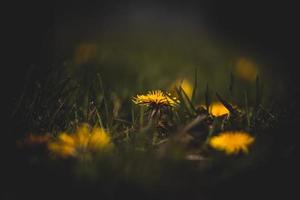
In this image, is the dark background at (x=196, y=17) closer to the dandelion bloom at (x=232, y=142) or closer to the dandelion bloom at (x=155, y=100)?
the dandelion bloom at (x=155, y=100)

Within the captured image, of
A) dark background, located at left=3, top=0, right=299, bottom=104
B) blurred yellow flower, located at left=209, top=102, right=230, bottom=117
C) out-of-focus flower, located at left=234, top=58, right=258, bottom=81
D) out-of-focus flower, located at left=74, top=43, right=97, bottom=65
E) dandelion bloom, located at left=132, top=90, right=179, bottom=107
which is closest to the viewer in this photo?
dandelion bloom, located at left=132, top=90, right=179, bottom=107

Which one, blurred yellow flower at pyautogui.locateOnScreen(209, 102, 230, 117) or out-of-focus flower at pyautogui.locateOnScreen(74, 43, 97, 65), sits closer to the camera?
blurred yellow flower at pyautogui.locateOnScreen(209, 102, 230, 117)

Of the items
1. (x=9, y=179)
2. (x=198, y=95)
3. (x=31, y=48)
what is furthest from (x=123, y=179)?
(x=198, y=95)

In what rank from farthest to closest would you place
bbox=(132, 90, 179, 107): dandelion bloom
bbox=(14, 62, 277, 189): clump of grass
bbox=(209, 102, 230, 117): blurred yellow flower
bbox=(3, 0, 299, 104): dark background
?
bbox=(3, 0, 299, 104): dark background < bbox=(209, 102, 230, 117): blurred yellow flower < bbox=(132, 90, 179, 107): dandelion bloom < bbox=(14, 62, 277, 189): clump of grass

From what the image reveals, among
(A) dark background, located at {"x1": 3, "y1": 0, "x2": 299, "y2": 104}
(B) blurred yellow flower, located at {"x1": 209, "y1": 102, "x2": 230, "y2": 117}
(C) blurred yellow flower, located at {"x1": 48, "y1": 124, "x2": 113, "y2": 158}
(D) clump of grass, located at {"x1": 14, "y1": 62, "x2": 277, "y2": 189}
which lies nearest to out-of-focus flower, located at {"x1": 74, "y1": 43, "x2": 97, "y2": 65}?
(A) dark background, located at {"x1": 3, "y1": 0, "x2": 299, "y2": 104}

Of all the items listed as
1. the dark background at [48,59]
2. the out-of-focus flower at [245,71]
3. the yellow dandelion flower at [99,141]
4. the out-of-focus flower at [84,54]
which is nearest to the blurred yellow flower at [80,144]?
the yellow dandelion flower at [99,141]

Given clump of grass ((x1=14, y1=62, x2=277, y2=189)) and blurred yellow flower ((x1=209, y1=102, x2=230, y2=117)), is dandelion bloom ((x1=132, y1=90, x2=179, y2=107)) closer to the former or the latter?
clump of grass ((x1=14, y1=62, x2=277, y2=189))
